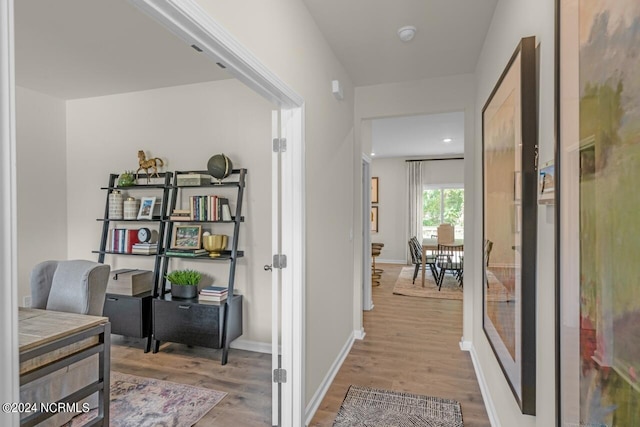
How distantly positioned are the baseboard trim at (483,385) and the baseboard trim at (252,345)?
1.84 m

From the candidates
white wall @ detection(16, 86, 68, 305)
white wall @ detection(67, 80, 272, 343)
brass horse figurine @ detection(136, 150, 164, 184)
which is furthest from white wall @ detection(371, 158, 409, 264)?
white wall @ detection(16, 86, 68, 305)

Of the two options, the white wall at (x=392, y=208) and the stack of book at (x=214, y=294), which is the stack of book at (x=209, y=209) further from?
the white wall at (x=392, y=208)

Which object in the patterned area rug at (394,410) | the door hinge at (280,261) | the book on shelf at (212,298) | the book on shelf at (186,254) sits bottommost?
the patterned area rug at (394,410)

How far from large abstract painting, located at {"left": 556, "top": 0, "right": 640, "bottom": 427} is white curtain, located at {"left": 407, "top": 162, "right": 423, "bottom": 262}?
7665mm

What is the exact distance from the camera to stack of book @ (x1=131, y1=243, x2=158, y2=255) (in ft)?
11.6

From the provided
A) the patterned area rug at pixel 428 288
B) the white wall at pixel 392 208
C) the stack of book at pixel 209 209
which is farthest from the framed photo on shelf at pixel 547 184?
the white wall at pixel 392 208

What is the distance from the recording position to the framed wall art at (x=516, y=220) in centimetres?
136

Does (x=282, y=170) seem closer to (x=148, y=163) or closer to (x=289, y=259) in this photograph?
(x=289, y=259)

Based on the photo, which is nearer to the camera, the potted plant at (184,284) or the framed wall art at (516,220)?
the framed wall art at (516,220)

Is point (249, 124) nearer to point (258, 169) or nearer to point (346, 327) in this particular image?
point (258, 169)

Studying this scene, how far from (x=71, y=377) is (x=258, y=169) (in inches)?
82.8

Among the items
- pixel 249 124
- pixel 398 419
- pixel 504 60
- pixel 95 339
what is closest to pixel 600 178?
pixel 504 60

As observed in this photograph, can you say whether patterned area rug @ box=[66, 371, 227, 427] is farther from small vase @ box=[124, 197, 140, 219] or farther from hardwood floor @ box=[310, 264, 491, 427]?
small vase @ box=[124, 197, 140, 219]

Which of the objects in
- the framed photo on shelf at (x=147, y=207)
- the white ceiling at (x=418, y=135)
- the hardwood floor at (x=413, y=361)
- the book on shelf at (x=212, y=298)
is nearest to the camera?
the hardwood floor at (x=413, y=361)
